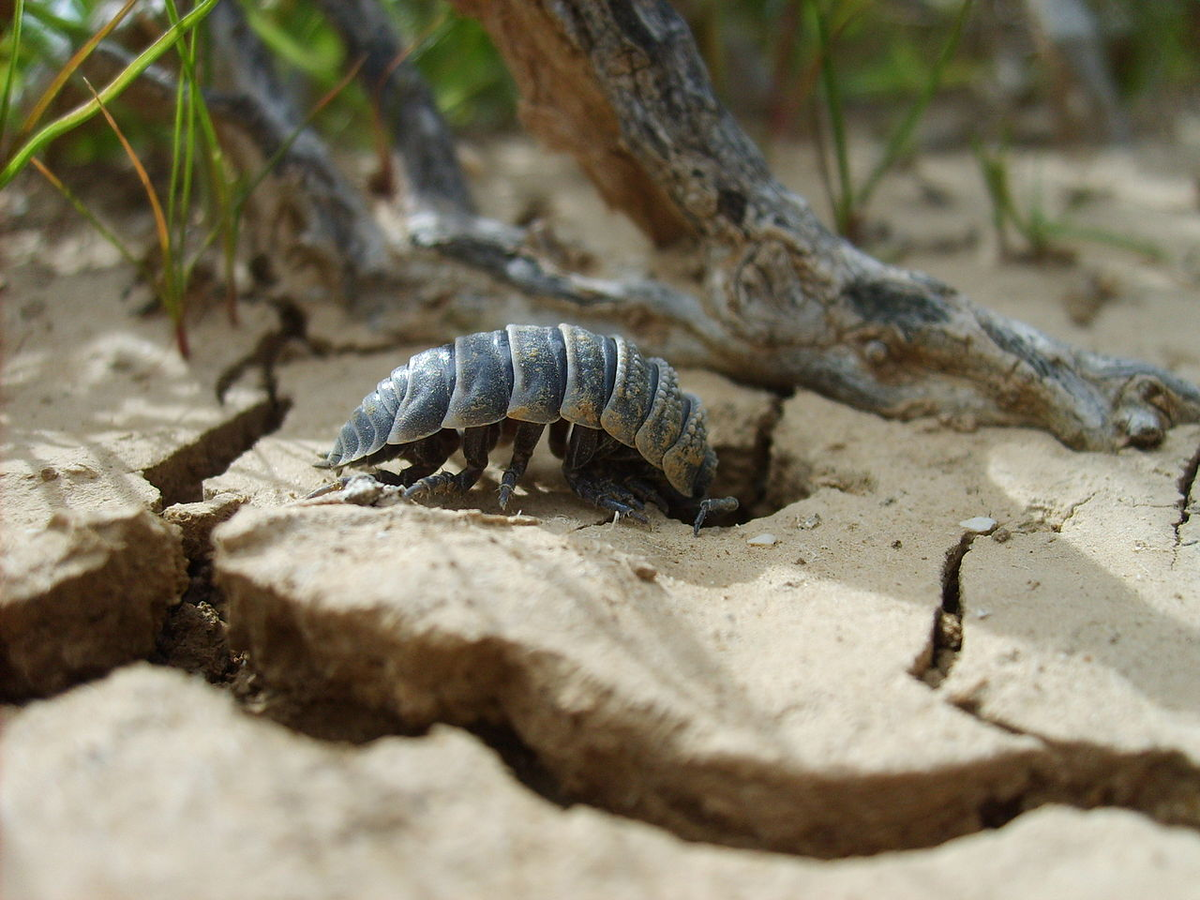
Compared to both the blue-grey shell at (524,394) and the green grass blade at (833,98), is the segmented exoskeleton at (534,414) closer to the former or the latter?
the blue-grey shell at (524,394)

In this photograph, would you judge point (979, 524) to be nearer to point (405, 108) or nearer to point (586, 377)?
point (586, 377)

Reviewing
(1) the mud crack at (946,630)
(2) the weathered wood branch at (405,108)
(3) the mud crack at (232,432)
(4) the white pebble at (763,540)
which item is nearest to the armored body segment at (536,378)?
(4) the white pebble at (763,540)

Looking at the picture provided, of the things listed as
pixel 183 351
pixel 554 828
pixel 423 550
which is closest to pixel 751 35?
pixel 183 351

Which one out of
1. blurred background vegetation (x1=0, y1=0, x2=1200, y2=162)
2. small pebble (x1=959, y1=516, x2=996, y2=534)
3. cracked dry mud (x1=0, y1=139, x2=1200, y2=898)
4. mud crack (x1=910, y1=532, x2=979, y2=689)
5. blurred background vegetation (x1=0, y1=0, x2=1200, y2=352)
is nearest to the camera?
cracked dry mud (x1=0, y1=139, x2=1200, y2=898)

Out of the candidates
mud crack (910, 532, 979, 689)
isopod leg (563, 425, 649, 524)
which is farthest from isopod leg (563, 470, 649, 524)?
mud crack (910, 532, 979, 689)

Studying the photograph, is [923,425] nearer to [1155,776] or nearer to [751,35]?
[1155,776]

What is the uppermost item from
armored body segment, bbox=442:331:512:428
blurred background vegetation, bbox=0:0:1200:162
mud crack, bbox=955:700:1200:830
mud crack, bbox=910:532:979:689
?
blurred background vegetation, bbox=0:0:1200:162

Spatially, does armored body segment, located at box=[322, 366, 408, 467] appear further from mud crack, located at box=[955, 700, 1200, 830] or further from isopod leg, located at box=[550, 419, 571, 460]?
mud crack, located at box=[955, 700, 1200, 830]

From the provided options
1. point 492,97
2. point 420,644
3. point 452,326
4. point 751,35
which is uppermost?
point 751,35
